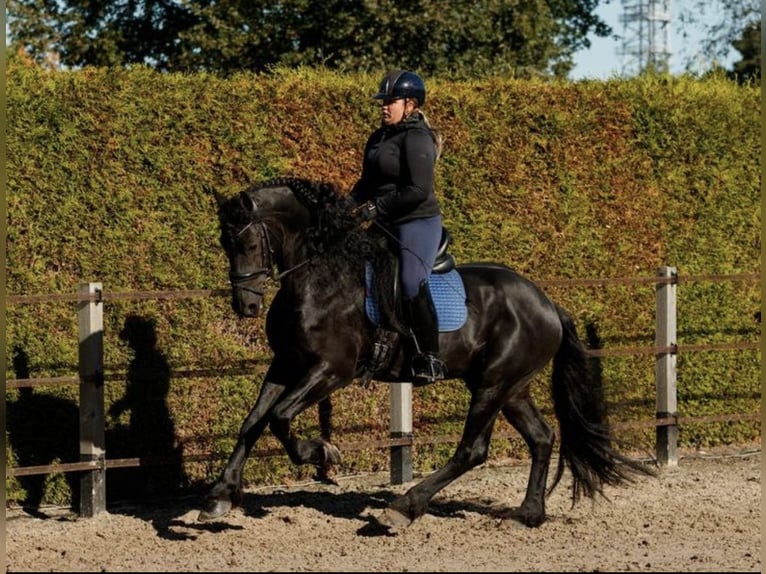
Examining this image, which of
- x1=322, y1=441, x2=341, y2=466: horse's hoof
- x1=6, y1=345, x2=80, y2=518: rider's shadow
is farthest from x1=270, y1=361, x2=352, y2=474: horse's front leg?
x1=6, y1=345, x2=80, y2=518: rider's shadow

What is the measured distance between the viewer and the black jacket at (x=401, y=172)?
7.30 metres

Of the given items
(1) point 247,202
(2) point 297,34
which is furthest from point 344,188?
(2) point 297,34

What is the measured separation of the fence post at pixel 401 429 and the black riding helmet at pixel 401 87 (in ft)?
8.83

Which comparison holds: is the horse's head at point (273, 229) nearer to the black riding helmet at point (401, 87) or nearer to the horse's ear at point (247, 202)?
the horse's ear at point (247, 202)

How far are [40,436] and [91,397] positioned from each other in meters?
0.66

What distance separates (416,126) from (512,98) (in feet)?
10.0

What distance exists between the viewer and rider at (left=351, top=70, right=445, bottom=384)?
7.32m

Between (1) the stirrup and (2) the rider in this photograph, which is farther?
(1) the stirrup

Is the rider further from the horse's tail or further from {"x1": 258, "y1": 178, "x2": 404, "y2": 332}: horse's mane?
the horse's tail

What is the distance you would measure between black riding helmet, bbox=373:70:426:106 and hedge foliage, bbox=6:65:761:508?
6.68 ft

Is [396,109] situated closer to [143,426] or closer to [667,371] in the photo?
[143,426]

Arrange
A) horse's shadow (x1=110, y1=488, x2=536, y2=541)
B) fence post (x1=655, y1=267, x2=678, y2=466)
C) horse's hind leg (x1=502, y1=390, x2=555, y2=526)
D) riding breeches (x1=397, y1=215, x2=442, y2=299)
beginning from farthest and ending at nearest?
fence post (x1=655, y1=267, x2=678, y2=466)
horse's hind leg (x1=502, y1=390, x2=555, y2=526)
horse's shadow (x1=110, y1=488, x2=536, y2=541)
riding breeches (x1=397, y1=215, x2=442, y2=299)

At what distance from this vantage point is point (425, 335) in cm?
748

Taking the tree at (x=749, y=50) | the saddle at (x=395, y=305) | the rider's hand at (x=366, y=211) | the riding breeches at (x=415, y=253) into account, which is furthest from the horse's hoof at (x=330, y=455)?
the tree at (x=749, y=50)
